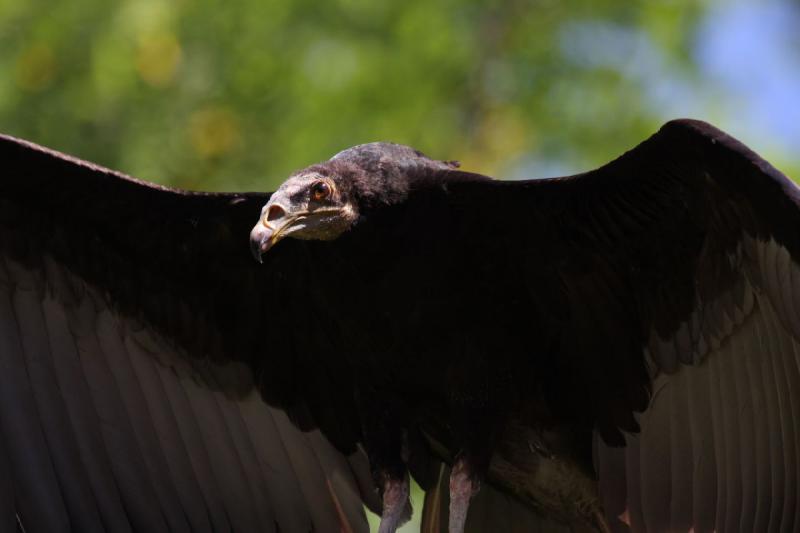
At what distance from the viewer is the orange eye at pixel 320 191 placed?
5.23 metres

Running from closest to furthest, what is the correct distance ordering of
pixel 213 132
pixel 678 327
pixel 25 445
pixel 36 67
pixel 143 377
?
1. pixel 678 327
2. pixel 25 445
3. pixel 143 377
4. pixel 36 67
5. pixel 213 132

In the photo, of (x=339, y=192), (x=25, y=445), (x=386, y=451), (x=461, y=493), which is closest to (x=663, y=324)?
(x=461, y=493)

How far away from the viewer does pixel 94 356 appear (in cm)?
604

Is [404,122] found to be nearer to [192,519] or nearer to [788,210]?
[192,519]

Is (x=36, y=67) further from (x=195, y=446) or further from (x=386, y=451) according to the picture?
(x=386, y=451)

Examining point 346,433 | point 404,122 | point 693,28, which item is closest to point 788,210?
point 346,433

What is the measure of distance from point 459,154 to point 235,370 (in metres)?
4.46

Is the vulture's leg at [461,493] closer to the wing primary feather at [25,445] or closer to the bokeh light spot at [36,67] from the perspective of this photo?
the wing primary feather at [25,445]

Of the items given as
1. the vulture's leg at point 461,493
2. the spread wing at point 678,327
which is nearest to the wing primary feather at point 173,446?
the vulture's leg at point 461,493

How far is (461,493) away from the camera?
5414 millimetres

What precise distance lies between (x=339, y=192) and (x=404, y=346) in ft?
1.89

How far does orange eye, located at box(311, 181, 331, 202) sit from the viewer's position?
5.23 metres

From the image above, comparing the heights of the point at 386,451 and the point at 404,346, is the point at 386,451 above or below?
below

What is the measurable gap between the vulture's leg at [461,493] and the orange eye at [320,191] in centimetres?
106
